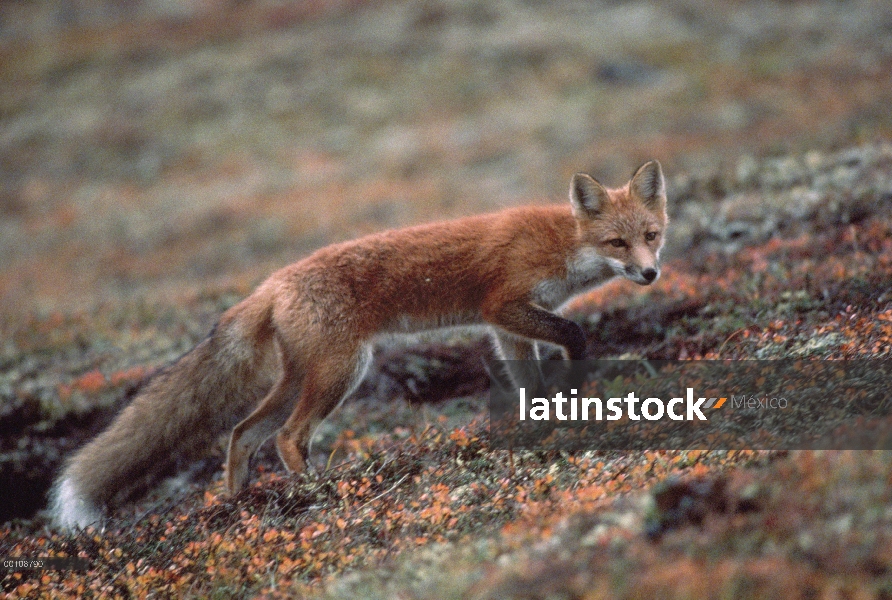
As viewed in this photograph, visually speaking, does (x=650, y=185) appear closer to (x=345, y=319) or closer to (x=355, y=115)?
(x=345, y=319)

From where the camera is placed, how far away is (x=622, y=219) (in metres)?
7.55

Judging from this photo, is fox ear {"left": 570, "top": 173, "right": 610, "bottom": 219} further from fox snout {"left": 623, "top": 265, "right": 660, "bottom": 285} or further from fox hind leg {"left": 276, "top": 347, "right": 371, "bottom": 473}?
fox hind leg {"left": 276, "top": 347, "right": 371, "bottom": 473}

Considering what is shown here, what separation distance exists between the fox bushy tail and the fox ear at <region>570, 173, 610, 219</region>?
3359 mm

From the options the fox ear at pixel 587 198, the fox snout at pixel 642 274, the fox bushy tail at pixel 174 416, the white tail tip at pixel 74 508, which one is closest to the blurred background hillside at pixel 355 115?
the fox bushy tail at pixel 174 416

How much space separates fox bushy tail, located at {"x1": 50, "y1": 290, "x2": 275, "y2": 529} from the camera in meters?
6.93

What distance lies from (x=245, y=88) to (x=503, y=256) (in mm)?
31557

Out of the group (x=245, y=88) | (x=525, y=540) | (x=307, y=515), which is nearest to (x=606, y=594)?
(x=525, y=540)

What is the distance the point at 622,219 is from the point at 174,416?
4894mm

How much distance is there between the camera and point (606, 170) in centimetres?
2198

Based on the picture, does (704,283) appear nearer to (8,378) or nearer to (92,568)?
(92,568)

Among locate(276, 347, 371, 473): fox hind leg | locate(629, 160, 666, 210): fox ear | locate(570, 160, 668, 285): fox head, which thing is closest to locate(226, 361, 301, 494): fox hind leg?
locate(276, 347, 371, 473): fox hind leg

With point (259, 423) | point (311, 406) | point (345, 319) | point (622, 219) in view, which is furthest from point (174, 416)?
point (622, 219)

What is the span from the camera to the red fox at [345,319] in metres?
6.98

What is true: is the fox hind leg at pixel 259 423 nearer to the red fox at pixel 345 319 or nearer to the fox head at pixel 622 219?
the red fox at pixel 345 319
